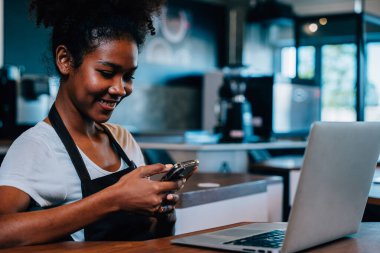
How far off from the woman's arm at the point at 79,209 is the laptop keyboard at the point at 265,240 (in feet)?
0.66

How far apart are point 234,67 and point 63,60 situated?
16.0 feet

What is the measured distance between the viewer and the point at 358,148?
1.16 m

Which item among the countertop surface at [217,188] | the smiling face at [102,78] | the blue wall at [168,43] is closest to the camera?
the smiling face at [102,78]

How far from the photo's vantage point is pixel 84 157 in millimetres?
1487

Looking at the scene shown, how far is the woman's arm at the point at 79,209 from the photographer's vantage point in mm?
1212

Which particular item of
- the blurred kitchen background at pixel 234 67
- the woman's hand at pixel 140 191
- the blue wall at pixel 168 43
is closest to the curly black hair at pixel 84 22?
the woman's hand at pixel 140 191

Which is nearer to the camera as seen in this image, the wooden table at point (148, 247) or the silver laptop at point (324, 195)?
the silver laptop at point (324, 195)

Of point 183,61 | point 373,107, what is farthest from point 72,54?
point 183,61

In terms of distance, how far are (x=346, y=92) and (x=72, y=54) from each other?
7.41 metres

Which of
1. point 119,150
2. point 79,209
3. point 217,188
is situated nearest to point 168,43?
point 217,188

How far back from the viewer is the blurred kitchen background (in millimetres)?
5082

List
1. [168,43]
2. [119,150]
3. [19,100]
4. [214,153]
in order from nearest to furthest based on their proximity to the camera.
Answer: [119,150]
[214,153]
[19,100]
[168,43]

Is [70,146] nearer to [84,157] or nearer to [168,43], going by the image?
[84,157]

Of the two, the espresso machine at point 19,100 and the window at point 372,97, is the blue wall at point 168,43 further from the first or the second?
the window at point 372,97
